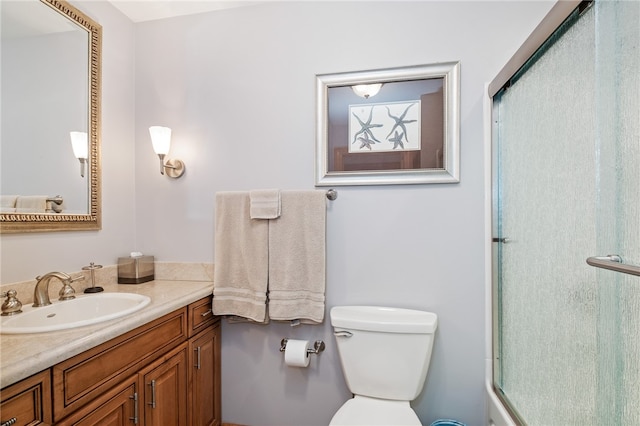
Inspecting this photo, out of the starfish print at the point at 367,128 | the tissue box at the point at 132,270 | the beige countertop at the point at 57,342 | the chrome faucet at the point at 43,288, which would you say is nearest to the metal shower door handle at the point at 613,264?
the starfish print at the point at 367,128

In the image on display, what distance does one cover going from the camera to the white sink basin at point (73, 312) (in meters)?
0.95

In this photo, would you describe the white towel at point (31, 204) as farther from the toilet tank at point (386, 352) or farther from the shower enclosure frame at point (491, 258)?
the shower enclosure frame at point (491, 258)

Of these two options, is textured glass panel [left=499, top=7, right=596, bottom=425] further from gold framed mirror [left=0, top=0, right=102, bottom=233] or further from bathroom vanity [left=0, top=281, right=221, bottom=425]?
gold framed mirror [left=0, top=0, right=102, bottom=233]

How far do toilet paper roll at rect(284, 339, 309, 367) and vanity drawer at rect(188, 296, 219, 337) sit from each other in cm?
44

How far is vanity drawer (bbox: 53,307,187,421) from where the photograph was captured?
817 millimetres

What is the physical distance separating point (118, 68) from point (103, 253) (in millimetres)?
1049

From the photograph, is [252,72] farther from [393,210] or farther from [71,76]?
[393,210]

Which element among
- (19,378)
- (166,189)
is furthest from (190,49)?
(19,378)

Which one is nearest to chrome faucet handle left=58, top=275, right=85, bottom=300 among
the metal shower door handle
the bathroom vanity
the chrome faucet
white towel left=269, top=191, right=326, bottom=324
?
the chrome faucet

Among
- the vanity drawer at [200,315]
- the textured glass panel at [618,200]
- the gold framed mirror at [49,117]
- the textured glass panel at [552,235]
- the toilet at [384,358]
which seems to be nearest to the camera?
the textured glass panel at [618,200]

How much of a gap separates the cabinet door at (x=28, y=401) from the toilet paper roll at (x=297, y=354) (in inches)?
35.7

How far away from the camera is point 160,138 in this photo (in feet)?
5.26

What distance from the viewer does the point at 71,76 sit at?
56.4 inches

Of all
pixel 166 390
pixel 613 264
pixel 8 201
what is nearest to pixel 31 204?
pixel 8 201
